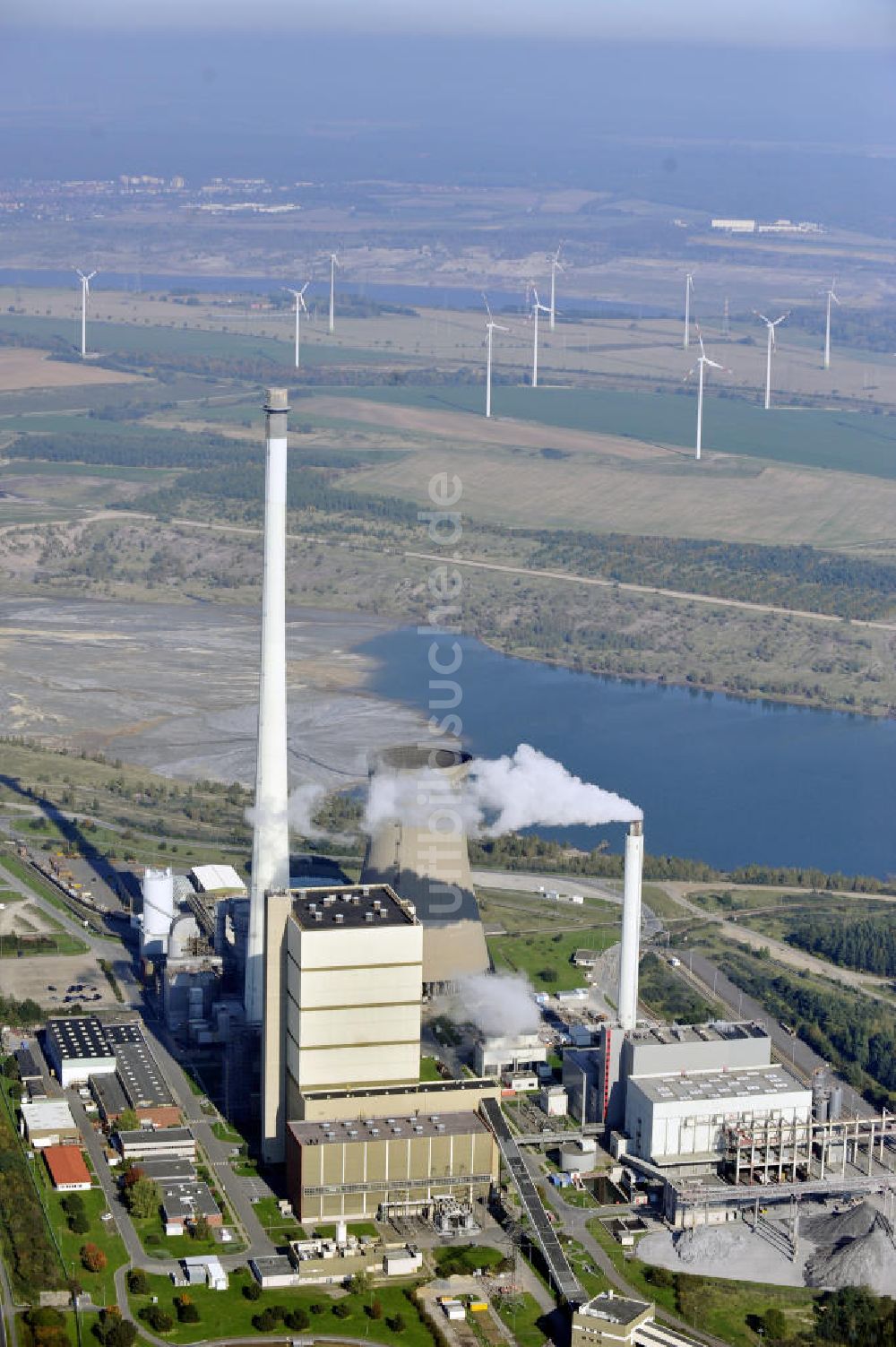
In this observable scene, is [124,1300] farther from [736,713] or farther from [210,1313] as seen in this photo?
[736,713]

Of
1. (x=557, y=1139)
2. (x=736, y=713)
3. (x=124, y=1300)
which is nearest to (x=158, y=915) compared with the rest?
(x=557, y=1139)

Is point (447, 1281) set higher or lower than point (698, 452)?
lower

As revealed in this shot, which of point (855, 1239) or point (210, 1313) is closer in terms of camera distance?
point (210, 1313)

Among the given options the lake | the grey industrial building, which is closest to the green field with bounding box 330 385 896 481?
the lake

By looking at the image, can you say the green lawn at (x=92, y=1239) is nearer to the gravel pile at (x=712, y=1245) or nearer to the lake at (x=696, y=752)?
the gravel pile at (x=712, y=1245)

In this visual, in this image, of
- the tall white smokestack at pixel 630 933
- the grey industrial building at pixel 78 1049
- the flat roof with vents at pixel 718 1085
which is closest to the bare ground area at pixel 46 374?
the grey industrial building at pixel 78 1049

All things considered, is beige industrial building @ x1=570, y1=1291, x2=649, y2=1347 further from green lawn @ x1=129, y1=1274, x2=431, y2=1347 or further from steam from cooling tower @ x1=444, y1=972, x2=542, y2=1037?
steam from cooling tower @ x1=444, y1=972, x2=542, y2=1037
